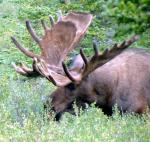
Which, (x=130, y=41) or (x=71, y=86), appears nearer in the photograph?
(x=130, y=41)

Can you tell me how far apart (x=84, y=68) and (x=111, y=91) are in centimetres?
51

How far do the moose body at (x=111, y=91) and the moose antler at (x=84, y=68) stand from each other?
0.14 m

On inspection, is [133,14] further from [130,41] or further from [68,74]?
[68,74]

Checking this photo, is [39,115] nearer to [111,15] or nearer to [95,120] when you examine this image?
[95,120]

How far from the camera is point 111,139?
22.0 ft

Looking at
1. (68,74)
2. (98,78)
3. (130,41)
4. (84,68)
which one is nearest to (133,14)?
(130,41)

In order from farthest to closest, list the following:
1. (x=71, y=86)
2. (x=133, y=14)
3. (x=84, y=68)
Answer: (x=71, y=86) → (x=84, y=68) → (x=133, y=14)

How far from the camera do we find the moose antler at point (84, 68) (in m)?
8.52

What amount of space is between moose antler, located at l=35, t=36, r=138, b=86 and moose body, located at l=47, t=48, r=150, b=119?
139mm

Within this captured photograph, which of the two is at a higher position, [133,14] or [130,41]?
[133,14]

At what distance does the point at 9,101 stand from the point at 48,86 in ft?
3.48

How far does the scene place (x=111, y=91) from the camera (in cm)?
910

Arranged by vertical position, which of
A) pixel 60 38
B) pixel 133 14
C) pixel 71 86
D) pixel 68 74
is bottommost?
pixel 71 86

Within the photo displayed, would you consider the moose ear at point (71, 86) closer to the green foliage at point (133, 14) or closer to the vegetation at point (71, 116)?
the vegetation at point (71, 116)
